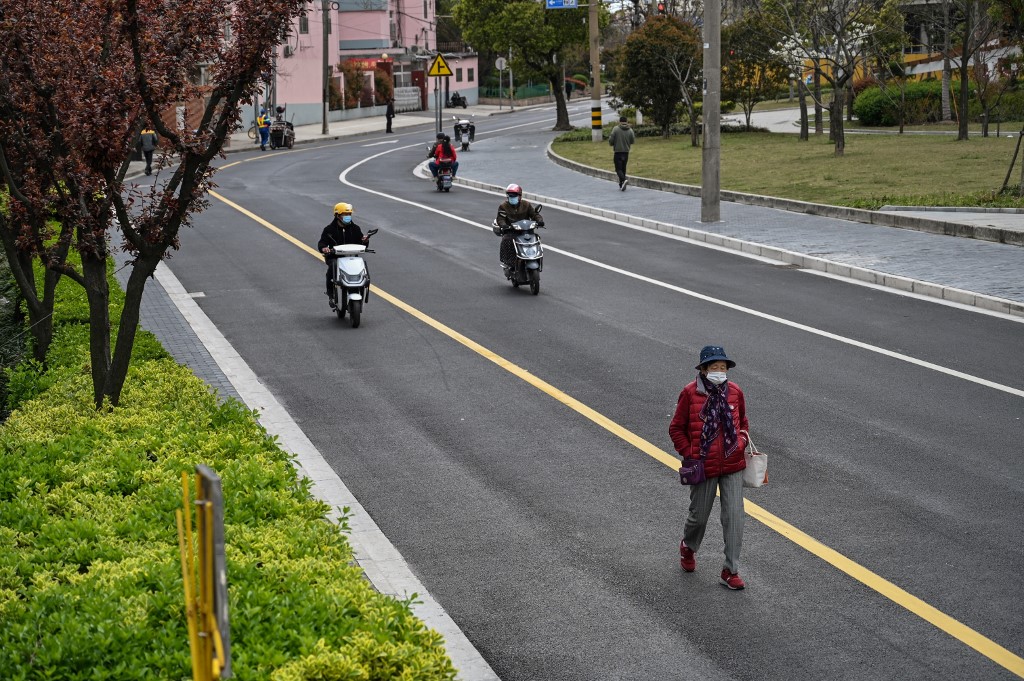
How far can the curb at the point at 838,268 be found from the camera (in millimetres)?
16922

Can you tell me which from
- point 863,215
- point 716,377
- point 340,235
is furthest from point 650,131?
point 716,377

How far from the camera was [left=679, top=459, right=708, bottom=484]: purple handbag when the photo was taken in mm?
7965

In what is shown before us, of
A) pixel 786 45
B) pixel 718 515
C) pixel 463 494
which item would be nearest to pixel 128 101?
pixel 463 494

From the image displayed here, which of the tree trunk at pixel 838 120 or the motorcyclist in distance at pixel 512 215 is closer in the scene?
the motorcyclist in distance at pixel 512 215

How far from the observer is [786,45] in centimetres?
4769

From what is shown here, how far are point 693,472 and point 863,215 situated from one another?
18.5 m

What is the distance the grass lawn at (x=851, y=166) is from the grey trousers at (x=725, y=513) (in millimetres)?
18924

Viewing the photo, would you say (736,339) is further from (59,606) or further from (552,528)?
(59,606)

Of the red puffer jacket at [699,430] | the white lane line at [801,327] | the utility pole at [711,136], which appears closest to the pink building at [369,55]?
the utility pole at [711,136]

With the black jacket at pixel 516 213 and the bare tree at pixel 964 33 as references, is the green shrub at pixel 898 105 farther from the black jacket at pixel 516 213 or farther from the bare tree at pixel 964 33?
the black jacket at pixel 516 213

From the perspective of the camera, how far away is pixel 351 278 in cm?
1614

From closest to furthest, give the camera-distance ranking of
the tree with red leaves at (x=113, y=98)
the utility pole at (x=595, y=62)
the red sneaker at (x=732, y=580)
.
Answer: the red sneaker at (x=732, y=580)
the tree with red leaves at (x=113, y=98)
the utility pole at (x=595, y=62)

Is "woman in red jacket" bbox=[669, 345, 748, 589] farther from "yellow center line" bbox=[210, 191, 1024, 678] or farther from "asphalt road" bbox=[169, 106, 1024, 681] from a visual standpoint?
"yellow center line" bbox=[210, 191, 1024, 678]

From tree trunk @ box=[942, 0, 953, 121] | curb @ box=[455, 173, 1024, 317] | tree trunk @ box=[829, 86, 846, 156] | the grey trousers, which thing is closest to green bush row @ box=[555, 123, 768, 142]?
tree trunk @ box=[942, 0, 953, 121]
